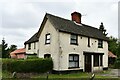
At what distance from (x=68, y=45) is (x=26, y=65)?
6661mm

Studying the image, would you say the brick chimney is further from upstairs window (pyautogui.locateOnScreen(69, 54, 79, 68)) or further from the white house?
upstairs window (pyautogui.locateOnScreen(69, 54, 79, 68))

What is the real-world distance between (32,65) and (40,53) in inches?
213

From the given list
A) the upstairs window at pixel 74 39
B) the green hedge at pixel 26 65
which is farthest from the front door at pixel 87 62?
the green hedge at pixel 26 65

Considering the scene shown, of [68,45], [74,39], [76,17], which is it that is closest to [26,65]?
[68,45]

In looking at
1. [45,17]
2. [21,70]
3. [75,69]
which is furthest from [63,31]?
[21,70]

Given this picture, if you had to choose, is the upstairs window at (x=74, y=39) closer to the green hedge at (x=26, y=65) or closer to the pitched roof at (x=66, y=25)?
the pitched roof at (x=66, y=25)

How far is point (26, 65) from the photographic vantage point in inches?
975

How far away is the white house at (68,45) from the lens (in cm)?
2727

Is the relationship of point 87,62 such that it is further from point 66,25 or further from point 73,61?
point 66,25

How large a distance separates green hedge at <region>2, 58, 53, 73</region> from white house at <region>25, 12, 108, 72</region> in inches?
75.3

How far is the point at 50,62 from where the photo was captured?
27.0 m

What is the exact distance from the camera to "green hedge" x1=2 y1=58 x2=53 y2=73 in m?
24.3

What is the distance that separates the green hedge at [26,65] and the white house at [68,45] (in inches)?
75.3

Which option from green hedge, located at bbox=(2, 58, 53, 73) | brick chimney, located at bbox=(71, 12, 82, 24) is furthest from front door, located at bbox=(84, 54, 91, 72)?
green hedge, located at bbox=(2, 58, 53, 73)
